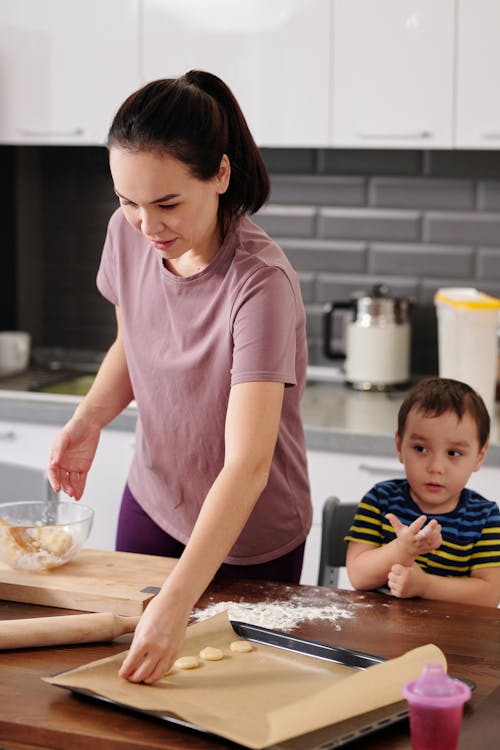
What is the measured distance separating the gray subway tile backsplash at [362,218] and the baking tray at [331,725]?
192 centimetres

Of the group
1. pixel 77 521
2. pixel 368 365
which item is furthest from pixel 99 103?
pixel 77 521

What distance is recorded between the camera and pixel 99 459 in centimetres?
302

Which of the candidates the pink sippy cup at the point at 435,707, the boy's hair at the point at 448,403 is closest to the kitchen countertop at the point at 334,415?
the boy's hair at the point at 448,403

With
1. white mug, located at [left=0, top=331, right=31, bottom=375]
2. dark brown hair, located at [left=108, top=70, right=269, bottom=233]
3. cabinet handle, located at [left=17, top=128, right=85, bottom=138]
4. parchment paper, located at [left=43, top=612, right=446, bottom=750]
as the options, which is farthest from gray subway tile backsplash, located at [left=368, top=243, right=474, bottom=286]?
parchment paper, located at [left=43, top=612, right=446, bottom=750]

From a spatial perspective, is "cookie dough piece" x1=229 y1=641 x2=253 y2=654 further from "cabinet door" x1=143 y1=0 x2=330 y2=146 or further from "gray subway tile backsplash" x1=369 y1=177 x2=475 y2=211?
"gray subway tile backsplash" x1=369 y1=177 x2=475 y2=211

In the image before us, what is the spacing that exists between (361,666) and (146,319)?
2.24ft

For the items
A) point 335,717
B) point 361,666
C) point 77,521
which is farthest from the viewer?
point 77,521

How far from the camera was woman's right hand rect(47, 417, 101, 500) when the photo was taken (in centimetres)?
187

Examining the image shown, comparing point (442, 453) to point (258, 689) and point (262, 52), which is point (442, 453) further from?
point (262, 52)

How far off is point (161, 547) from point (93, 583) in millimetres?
275

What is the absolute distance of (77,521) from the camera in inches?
69.2

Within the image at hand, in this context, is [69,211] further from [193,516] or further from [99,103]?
[193,516]

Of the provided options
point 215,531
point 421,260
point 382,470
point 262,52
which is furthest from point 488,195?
point 215,531

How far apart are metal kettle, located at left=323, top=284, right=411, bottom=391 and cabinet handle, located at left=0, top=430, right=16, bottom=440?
893mm
